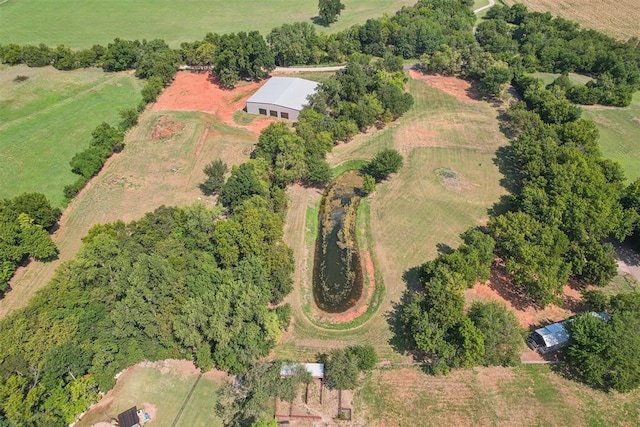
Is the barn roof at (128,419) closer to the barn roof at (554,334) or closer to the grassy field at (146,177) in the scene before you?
the grassy field at (146,177)

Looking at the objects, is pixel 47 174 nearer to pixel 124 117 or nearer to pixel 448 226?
pixel 124 117

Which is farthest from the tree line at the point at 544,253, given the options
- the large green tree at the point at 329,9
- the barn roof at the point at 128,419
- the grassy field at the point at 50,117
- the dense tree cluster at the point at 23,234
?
the large green tree at the point at 329,9

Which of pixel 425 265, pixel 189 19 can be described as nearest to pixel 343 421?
pixel 425 265

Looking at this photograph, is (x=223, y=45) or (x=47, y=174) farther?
(x=223, y=45)

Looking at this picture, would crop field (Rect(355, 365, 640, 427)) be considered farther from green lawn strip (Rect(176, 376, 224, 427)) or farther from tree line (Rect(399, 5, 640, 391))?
green lawn strip (Rect(176, 376, 224, 427))

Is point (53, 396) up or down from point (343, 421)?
up

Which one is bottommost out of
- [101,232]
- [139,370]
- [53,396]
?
[139,370]

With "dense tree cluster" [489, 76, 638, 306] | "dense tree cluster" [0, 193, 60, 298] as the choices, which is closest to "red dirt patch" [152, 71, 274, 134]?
"dense tree cluster" [0, 193, 60, 298]
